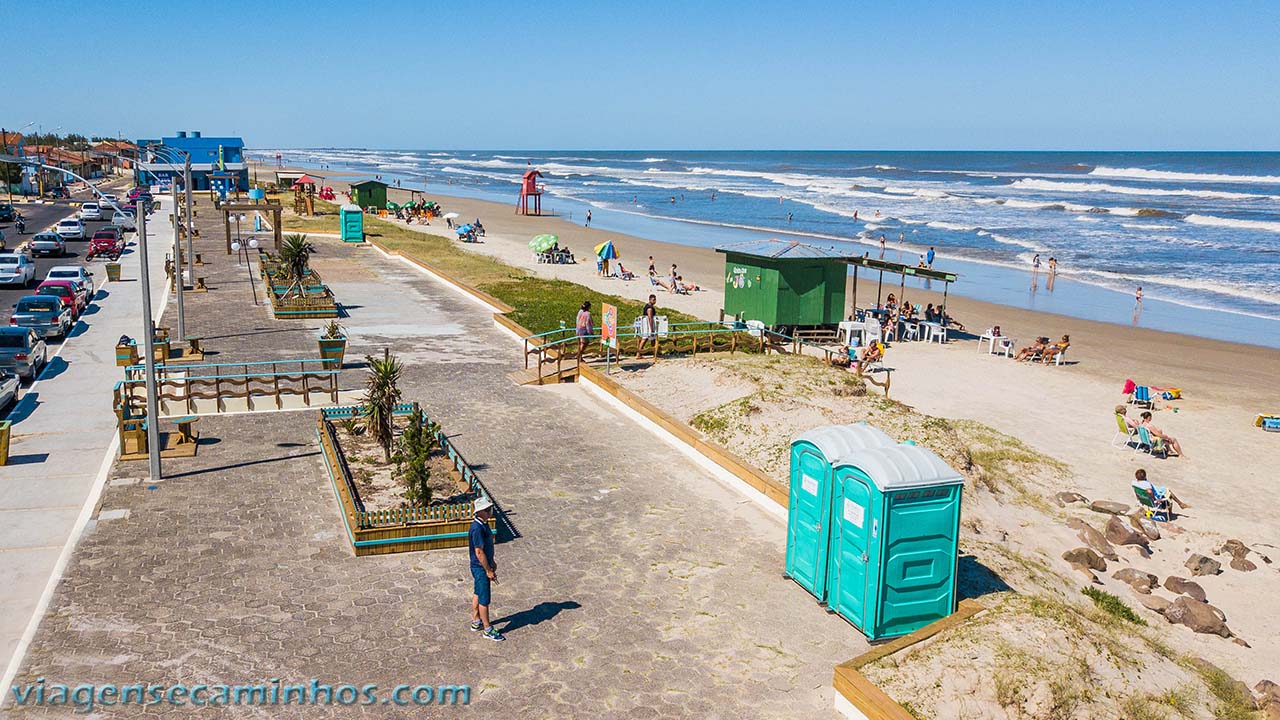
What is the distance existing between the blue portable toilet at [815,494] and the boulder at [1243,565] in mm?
7242

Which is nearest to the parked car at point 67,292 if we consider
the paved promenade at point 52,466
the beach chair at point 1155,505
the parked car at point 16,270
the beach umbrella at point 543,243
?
the paved promenade at point 52,466

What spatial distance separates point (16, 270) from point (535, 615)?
31151mm

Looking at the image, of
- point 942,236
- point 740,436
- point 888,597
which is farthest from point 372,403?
point 942,236

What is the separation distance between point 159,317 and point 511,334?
10.3m

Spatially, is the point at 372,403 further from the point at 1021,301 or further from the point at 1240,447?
the point at 1021,301

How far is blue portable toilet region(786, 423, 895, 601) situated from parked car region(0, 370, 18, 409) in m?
14.8

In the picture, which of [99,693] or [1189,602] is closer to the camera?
[99,693]

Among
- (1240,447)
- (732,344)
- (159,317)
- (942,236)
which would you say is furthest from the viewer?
(942,236)

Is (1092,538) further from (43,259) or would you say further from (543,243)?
(43,259)

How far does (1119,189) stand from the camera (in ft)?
358

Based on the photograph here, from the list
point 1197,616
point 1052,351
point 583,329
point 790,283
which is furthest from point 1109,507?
point 1052,351

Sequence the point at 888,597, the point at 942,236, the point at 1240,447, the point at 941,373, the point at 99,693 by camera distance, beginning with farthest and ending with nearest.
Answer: the point at 942,236 → the point at 941,373 → the point at 1240,447 → the point at 888,597 → the point at 99,693

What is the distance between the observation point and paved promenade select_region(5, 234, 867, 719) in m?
8.64

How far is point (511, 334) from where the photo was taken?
82.7 feet
